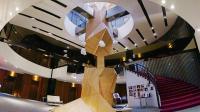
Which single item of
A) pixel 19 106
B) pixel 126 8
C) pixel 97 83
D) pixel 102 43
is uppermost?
pixel 126 8

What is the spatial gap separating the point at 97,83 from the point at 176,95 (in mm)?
3403

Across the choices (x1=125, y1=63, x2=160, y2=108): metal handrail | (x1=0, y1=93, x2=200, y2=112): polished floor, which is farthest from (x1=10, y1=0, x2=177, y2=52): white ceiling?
(x1=0, y1=93, x2=200, y2=112): polished floor

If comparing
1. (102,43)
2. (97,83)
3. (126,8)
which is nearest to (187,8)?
(126,8)

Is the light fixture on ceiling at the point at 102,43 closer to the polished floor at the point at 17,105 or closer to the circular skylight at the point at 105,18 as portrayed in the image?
the circular skylight at the point at 105,18

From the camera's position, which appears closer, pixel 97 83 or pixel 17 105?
pixel 97 83

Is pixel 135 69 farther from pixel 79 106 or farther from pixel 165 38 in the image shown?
pixel 79 106

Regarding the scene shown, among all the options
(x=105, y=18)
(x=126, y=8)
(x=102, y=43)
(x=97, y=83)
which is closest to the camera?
(x=97, y=83)

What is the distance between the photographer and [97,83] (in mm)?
7652

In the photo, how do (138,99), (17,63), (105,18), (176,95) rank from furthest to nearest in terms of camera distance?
(17,63) < (105,18) < (138,99) < (176,95)

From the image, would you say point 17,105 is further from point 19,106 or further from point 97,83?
point 97,83

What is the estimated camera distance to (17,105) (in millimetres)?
8719

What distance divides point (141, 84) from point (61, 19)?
4.32 metres

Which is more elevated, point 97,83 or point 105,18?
point 105,18

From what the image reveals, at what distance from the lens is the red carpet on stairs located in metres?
7.43
